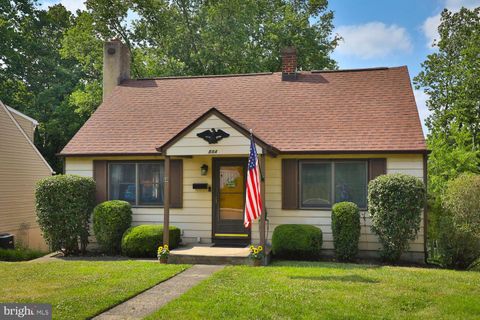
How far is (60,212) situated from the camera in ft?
40.1

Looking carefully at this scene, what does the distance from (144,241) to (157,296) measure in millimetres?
4344

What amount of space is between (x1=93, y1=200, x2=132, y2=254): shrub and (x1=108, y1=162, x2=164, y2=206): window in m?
0.65

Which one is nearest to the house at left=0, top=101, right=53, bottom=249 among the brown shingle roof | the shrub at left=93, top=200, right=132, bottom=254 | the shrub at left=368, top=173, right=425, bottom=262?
the brown shingle roof

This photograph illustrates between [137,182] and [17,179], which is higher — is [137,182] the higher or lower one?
the lower one

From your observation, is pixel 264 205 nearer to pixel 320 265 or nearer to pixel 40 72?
pixel 320 265

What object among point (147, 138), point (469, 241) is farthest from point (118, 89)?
point (469, 241)

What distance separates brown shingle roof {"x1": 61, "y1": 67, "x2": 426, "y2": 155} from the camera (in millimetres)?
12398

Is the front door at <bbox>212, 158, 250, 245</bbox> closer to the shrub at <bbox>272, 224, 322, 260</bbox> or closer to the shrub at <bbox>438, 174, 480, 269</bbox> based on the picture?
the shrub at <bbox>272, 224, 322, 260</bbox>

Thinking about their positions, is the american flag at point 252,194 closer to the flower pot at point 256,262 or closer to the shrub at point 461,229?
the flower pot at point 256,262

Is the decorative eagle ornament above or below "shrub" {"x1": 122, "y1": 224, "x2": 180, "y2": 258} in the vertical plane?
above

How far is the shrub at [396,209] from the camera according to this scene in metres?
10.5

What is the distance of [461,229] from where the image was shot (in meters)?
10.5

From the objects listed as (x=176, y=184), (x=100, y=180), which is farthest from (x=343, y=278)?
(x=100, y=180)

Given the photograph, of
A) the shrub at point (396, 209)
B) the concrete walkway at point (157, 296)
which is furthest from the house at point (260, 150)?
the concrete walkway at point (157, 296)
